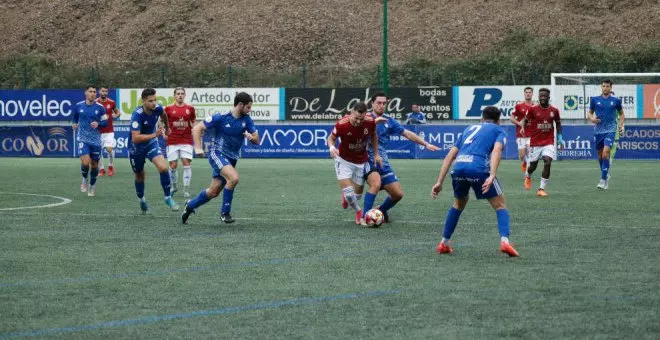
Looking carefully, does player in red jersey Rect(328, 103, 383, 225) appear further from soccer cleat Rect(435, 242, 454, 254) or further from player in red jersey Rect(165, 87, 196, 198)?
player in red jersey Rect(165, 87, 196, 198)

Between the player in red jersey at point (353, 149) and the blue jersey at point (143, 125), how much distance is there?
344 cm

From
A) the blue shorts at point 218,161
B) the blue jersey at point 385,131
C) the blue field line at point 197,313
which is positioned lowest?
the blue field line at point 197,313

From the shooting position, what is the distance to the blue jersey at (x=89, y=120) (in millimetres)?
23062

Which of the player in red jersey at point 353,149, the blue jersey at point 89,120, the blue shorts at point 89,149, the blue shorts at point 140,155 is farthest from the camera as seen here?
the blue jersey at point 89,120

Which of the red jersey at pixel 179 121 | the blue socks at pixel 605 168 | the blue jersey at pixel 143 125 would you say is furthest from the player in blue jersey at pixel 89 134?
the blue socks at pixel 605 168

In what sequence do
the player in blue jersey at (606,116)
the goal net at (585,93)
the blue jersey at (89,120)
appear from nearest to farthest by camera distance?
the blue jersey at (89,120) → the player in blue jersey at (606,116) → the goal net at (585,93)

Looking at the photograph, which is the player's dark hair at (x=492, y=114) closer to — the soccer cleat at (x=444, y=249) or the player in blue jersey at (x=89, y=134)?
the soccer cleat at (x=444, y=249)

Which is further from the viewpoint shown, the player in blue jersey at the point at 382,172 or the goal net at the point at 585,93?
the goal net at the point at 585,93

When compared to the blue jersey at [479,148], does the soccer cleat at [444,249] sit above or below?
below

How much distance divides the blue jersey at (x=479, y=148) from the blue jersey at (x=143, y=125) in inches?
273

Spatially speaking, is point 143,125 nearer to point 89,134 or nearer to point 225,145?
point 225,145

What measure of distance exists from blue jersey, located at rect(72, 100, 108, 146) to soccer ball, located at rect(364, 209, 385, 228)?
383 inches

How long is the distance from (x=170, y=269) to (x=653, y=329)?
4981 mm

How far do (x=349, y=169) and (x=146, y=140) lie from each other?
11.4 feet
